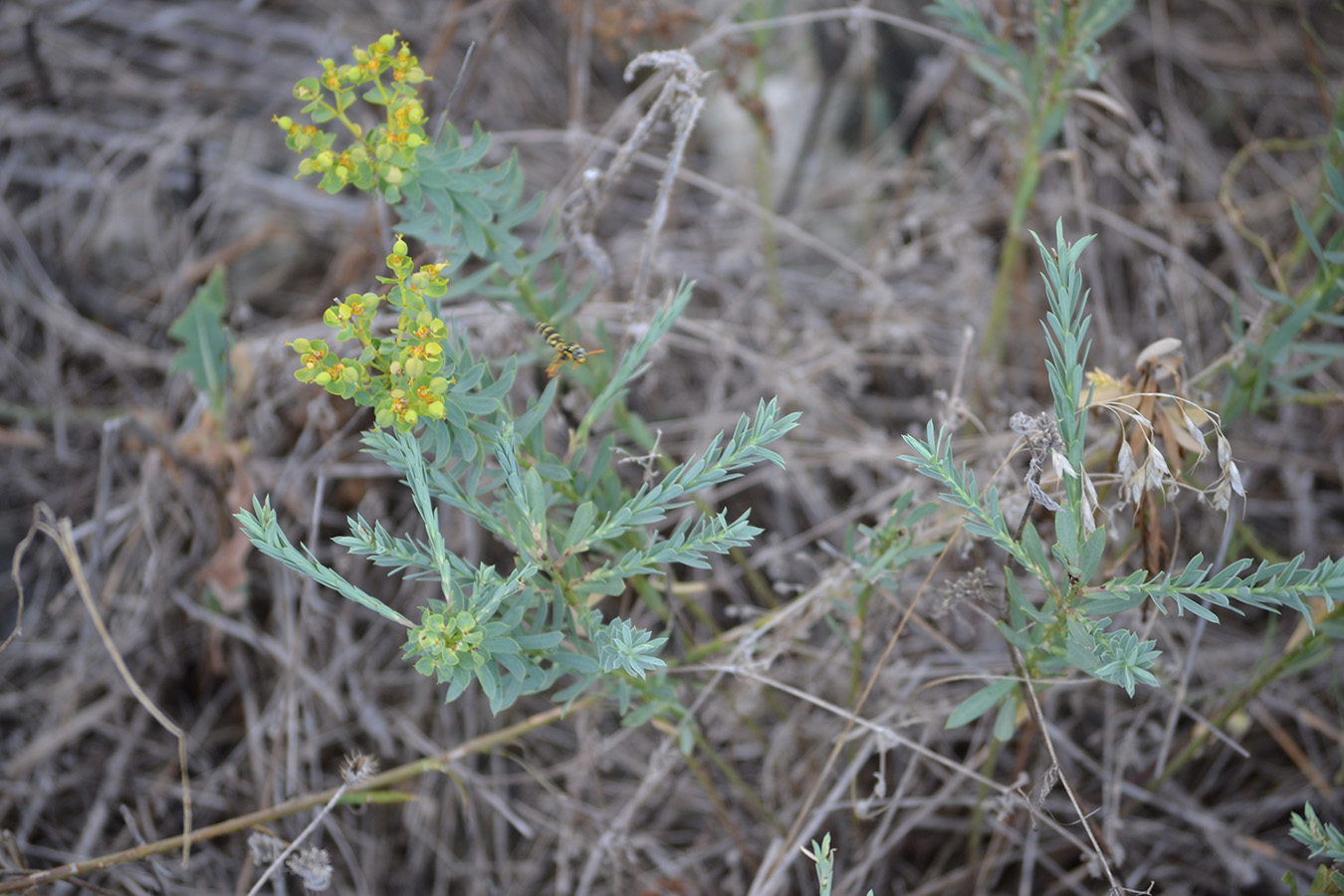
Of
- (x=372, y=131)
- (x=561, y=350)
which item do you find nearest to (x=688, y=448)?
(x=561, y=350)

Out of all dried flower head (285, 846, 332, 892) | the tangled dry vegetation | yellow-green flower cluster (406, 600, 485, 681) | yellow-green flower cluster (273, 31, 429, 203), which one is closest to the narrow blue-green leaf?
the tangled dry vegetation

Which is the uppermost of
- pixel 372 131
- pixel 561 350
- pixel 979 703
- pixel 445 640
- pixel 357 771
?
pixel 372 131

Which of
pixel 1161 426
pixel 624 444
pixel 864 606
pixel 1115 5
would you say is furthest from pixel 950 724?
pixel 1115 5

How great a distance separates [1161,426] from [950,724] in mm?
634

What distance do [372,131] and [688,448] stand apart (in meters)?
1.33

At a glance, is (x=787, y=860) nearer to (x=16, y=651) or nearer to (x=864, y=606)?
(x=864, y=606)

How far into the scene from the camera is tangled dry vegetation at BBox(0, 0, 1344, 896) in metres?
1.97

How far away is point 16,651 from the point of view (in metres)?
2.33

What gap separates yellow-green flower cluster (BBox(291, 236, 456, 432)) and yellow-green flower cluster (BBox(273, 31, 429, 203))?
21 centimetres

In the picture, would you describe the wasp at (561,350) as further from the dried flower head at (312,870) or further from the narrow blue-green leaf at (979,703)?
the dried flower head at (312,870)

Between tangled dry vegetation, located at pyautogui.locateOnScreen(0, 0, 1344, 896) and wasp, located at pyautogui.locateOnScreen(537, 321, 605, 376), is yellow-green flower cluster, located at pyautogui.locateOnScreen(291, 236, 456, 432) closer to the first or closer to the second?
wasp, located at pyautogui.locateOnScreen(537, 321, 605, 376)

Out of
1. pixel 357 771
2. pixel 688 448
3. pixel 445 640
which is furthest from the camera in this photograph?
pixel 688 448

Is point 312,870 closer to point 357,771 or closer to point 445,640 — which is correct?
point 357,771

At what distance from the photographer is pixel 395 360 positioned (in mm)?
1138
